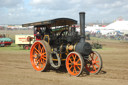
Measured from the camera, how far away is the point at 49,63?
692 centimetres

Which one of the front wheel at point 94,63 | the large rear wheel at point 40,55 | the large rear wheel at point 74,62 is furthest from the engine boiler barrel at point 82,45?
the large rear wheel at point 40,55

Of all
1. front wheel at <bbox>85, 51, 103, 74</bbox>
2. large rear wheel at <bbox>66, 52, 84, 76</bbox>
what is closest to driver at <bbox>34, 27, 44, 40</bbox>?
large rear wheel at <bbox>66, 52, 84, 76</bbox>

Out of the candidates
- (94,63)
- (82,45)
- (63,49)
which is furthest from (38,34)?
(94,63)

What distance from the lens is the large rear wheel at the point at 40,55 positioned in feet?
22.6

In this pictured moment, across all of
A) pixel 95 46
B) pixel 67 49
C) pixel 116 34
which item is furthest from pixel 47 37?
pixel 116 34

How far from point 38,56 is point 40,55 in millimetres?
166

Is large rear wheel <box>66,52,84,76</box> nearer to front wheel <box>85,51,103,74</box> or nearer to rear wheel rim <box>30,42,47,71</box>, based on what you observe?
front wheel <box>85,51,103,74</box>

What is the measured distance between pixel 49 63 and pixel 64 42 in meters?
0.94

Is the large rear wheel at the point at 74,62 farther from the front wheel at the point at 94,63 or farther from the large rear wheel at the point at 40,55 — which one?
the large rear wheel at the point at 40,55

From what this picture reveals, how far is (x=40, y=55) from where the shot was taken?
286 inches

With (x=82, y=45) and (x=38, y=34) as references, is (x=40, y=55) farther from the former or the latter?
(x=82, y=45)

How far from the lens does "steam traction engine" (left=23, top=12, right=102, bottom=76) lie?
247 inches

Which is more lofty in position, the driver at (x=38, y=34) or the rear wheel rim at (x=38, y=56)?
the driver at (x=38, y=34)

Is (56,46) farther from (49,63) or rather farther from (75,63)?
(75,63)
